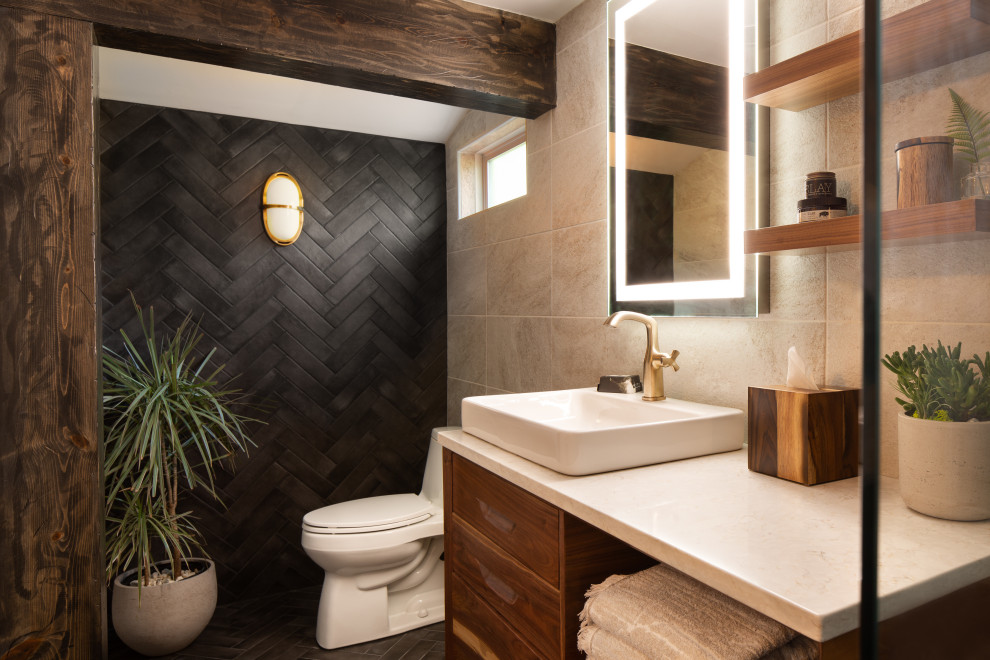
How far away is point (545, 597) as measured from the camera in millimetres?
1204

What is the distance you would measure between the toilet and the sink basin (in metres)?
0.86

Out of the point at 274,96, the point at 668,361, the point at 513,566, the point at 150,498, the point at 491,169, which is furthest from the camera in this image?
the point at 491,169

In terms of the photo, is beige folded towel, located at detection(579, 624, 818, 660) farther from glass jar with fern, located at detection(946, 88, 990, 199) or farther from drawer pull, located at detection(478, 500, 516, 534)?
glass jar with fern, located at detection(946, 88, 990, 199)

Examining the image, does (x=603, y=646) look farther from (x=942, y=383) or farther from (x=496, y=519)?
(x=942, y=383)

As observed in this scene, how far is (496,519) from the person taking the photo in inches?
55.2

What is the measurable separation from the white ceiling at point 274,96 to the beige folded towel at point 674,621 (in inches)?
76.2

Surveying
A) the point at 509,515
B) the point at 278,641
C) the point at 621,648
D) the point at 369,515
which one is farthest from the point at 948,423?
the point at 278,641

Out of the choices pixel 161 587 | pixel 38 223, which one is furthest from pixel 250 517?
pixel 38 223

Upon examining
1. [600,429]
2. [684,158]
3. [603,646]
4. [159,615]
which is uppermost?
[684,158]

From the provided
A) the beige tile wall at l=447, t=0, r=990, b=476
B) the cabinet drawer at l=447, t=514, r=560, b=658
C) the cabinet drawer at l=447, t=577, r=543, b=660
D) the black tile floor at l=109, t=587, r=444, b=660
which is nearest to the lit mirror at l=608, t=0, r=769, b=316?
the beige tile wall at l=447, t=0, r=990, b=476

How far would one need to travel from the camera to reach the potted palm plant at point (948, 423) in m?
0.34

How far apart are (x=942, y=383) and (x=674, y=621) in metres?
0.72

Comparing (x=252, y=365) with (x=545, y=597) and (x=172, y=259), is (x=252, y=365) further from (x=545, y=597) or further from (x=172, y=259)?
(x=545, y=597)

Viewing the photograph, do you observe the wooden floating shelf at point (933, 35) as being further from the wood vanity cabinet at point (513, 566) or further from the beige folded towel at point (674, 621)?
the wood vanity cabinet at point (513, 566)
